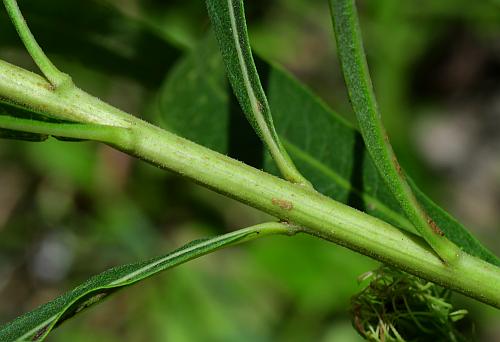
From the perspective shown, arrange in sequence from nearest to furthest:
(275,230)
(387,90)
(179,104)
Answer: (275,230)
(179,104)
(387,90)

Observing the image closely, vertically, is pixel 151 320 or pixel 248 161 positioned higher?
pixel 248 161

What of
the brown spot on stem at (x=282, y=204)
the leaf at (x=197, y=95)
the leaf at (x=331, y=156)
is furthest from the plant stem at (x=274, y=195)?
the leaf at (x=197, y=95)

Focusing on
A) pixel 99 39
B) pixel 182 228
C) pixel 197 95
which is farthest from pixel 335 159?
pixel 182 228

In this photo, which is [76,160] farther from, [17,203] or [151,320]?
[151,320]

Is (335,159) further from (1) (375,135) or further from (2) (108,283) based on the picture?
(2) (108,283)

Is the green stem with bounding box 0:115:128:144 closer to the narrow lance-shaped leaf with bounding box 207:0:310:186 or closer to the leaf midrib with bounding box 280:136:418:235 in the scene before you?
the narrow lance-shaped leaf with bounding box 207:0:310:186

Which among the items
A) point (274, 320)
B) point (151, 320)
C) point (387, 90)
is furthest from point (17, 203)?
point (387, 90)

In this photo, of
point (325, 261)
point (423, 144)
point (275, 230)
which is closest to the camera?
point (275, 230)

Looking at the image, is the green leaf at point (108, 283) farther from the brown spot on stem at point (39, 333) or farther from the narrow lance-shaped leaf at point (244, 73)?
the narrow lance-shaped leaf at point (244, 73)

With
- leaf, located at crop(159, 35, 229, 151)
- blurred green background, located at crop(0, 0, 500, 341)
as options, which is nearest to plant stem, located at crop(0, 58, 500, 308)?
leaf, located at crop(159, 35, 229, 151)
